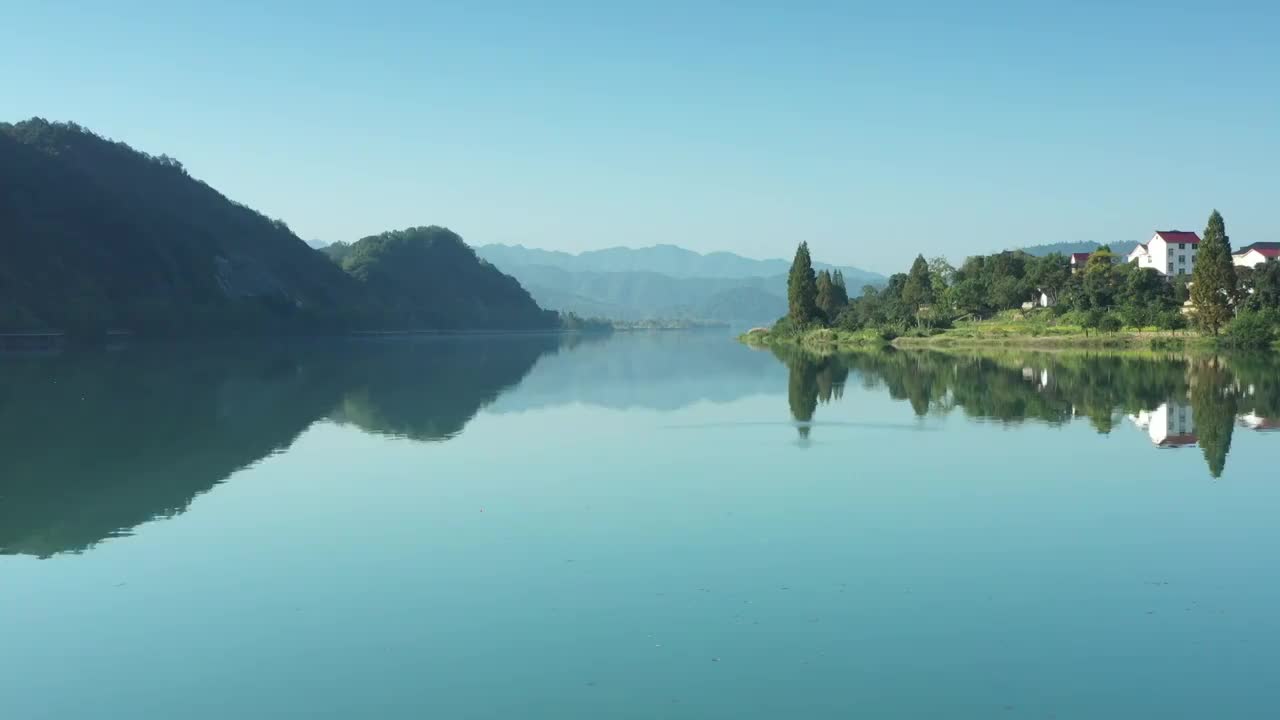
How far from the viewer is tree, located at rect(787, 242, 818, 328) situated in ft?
311

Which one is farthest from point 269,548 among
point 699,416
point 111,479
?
point 699,416

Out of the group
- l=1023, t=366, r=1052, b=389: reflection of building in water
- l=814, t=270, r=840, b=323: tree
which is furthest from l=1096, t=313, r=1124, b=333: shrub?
l=814, t=270, r=840, b=323: tree

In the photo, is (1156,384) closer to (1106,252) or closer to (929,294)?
(929,294)

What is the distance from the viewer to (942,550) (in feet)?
47.4

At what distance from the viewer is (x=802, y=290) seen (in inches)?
3848

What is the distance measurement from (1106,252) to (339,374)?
79.9 metres

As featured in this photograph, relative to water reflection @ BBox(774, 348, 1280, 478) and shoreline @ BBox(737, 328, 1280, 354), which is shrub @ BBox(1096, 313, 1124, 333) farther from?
water reflection @ BBox(774, 348, 1280, 478)

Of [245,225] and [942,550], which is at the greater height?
[245,225]

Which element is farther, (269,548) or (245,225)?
(245,225)

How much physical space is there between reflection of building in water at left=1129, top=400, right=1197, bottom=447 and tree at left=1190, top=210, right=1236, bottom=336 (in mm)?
36314

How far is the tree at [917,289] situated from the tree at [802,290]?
8571mm

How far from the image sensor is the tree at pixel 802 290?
94.8 m

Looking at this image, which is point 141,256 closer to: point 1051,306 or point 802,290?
point 802,290

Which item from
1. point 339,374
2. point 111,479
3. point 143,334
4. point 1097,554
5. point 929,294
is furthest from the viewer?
point 143,334
